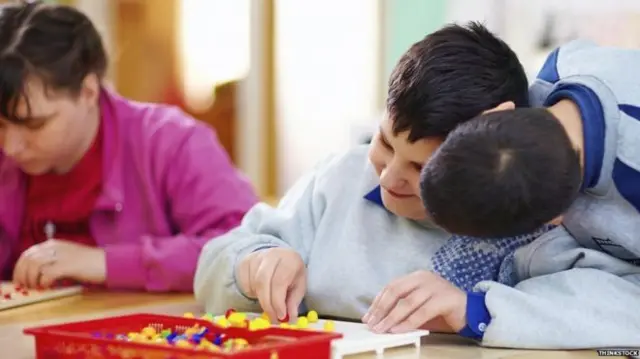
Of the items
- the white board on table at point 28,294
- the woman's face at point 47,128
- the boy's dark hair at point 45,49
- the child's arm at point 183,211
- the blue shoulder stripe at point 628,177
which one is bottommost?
the white board on table at point 28,294

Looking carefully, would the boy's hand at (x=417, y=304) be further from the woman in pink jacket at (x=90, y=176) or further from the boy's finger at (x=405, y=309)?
the woman in pink jacket at (x=90, y=176)

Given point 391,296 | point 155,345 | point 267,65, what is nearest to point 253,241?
point 391,296

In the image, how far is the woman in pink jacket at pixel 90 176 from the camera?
130 cm

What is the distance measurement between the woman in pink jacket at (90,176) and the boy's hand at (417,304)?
478mm

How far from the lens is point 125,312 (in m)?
1.18

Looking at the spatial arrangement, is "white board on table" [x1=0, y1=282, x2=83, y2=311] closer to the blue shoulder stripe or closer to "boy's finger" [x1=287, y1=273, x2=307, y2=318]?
"boy's finger" [x1=287, y1=273, x2=307, y2=318]

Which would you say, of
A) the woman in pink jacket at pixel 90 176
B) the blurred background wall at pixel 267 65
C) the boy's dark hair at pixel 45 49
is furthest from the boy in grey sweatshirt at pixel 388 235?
the blurred background wall at pixel 267 65

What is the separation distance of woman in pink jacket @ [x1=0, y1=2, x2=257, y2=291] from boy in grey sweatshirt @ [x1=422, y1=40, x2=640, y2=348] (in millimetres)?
527

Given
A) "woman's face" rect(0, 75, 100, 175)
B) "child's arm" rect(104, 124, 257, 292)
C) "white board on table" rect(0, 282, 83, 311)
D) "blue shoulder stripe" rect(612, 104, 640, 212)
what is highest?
"blue shoulder stripe" rect(612, 104, 640, 212)

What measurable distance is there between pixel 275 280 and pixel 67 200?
0.49 meters

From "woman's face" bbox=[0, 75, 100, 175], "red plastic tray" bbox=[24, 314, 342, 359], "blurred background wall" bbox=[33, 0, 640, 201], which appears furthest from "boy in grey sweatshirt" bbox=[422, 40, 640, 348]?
"blurred background wall" bbox=[33, 0, 640, 201]

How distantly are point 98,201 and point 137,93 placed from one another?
5.06 feet

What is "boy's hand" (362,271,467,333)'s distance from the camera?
90 cm

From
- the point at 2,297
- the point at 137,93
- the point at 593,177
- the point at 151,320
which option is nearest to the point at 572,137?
the point at 593,177
